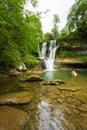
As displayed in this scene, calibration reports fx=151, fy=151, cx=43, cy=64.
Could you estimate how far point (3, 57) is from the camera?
1120cm

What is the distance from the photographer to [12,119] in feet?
12.6

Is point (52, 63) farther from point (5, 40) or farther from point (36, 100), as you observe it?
point (36, 100)

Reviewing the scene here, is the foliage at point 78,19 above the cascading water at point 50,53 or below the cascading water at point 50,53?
above

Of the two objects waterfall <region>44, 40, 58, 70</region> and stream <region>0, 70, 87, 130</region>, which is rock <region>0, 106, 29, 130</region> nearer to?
stream <region>0, 70, 87, 130</region>

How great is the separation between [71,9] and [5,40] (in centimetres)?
1623

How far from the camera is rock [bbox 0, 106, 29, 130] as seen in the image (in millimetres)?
3449

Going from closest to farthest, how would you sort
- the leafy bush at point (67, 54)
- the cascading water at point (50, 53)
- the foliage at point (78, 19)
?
the foliage at point (78, 19)
the cascading water at point (50, 53)
the leafy bush at point (67, 54)

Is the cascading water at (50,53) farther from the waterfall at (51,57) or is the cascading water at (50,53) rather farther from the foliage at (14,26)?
the foliage at (14,26)

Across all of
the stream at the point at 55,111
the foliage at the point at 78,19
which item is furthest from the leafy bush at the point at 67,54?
the stream at the point at 55,111

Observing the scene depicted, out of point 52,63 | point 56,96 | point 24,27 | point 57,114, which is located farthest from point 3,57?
point 52,63

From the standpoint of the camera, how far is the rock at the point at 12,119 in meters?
3.45

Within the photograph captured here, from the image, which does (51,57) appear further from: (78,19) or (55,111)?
(55,111)

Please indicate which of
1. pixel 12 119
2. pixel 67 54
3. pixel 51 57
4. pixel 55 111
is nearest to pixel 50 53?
pixel 51 57

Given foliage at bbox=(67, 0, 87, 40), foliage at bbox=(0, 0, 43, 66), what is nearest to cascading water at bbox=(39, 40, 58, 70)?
foliage at bbox=(67, 0, 87, 40)
